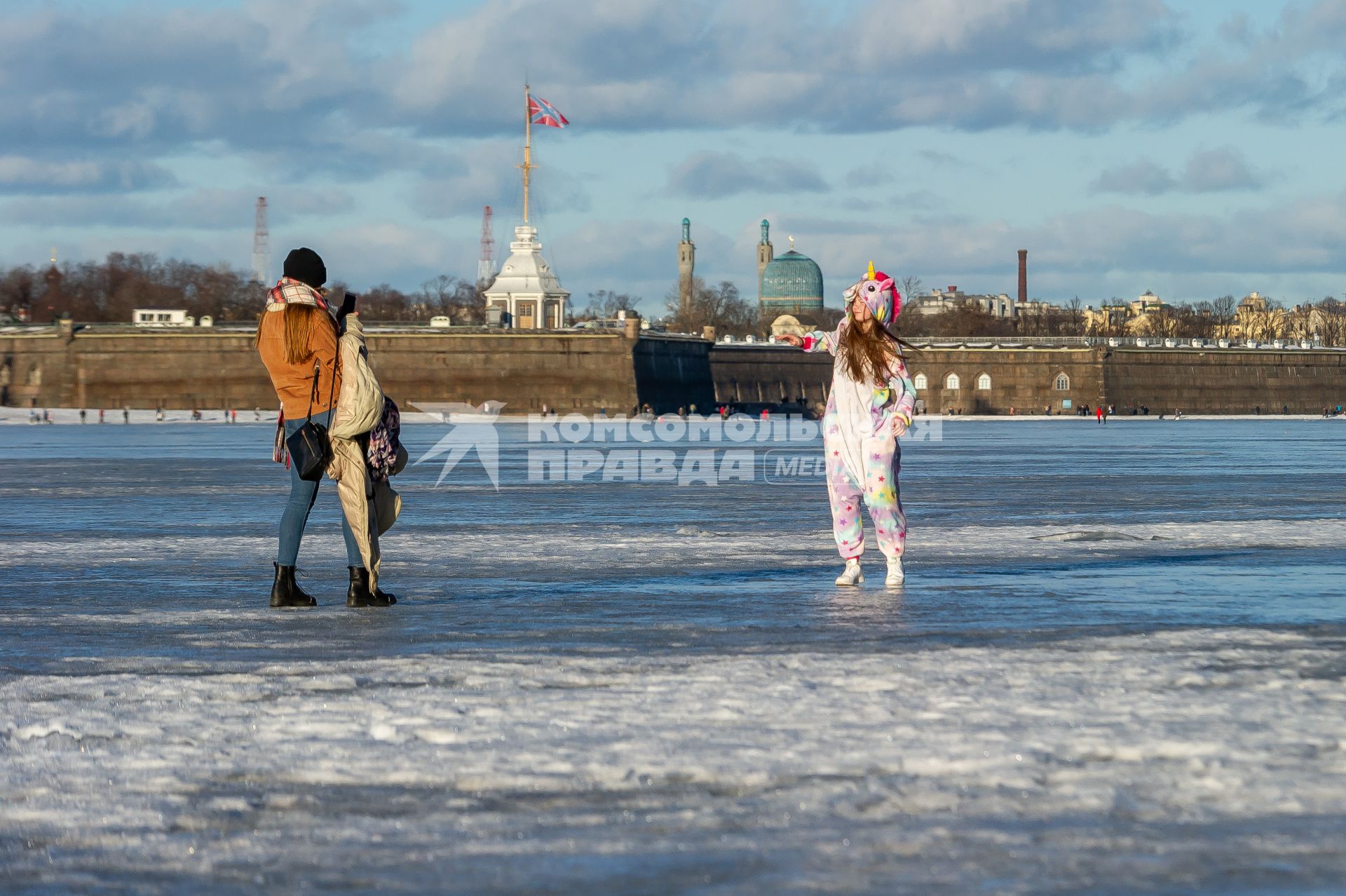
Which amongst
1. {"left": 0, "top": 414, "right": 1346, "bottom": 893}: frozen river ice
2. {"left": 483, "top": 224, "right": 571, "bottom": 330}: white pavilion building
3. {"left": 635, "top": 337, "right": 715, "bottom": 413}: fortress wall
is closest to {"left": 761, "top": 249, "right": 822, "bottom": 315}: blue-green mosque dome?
{"left": 483, "top": 224, "right": 571, "bottom": 330}: white pavilion building

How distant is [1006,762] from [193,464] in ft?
Result: 77.6

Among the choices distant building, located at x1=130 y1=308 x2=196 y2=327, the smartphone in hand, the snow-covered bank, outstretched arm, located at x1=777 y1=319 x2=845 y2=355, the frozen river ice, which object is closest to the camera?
the frozen river ice

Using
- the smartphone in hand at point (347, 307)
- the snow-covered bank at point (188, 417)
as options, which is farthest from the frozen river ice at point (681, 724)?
the snow-covered bank at point (188, 417)

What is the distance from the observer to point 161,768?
159 inches

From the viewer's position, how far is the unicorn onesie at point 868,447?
800 centimetres

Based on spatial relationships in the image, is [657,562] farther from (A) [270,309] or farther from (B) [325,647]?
(B) [325,647]

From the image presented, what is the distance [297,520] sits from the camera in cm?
738

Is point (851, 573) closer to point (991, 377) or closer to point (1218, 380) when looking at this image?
point (991, 377)

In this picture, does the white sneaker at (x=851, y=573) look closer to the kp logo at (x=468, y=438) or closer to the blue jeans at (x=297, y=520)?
the blue jeans at (x=297, y=520)

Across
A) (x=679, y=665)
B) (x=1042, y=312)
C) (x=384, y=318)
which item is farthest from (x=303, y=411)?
(x=1042, y=312)

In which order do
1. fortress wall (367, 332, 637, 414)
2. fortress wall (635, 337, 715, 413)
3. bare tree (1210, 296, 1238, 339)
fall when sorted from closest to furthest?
fortress wall (367, 332, 637, 414)
fortress wall (635, 337, 715, 413)
bare tree (1210, 296, 1238, 339)

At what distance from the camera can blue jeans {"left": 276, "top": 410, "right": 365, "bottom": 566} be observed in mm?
7371

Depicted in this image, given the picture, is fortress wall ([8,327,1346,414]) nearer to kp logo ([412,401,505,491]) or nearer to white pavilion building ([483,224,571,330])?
kp logo ([412,401,505,491])

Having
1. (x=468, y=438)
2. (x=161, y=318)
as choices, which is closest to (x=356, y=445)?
(x=468, y=438)
